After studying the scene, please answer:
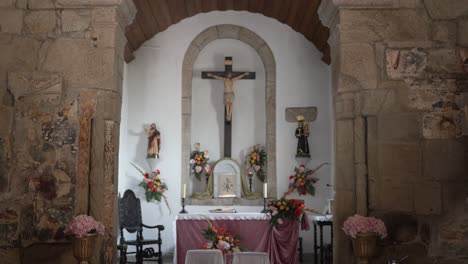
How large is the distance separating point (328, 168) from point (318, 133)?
0.61 m

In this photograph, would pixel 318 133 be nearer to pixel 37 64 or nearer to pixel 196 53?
pixel 196 53

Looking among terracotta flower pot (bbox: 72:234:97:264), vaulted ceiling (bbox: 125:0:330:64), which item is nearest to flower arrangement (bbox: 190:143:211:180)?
vaulted ceiling (bbox: 125:0:330:64)

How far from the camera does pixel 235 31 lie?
8.62m

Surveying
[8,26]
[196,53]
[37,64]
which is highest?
[196,53]

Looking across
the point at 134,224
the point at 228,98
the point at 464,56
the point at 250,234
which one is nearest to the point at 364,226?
the point at 464,56

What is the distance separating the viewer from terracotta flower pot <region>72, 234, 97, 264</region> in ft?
12.7

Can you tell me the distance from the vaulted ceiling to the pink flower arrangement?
4.02 m

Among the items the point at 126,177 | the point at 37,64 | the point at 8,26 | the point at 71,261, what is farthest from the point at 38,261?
the point at 126,177

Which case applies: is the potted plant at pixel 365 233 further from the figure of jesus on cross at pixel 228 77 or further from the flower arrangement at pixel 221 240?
the figure of jesus on cross at pixel 228 77

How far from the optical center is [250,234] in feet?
20.4

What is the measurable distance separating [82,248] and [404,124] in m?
2.86

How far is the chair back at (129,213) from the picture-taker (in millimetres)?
6938

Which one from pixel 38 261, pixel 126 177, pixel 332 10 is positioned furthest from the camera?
pixel 126 177

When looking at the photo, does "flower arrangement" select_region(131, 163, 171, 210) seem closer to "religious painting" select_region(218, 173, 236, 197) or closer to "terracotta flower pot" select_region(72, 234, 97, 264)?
"religious painting" select_region(218, 173, 236, 197)
